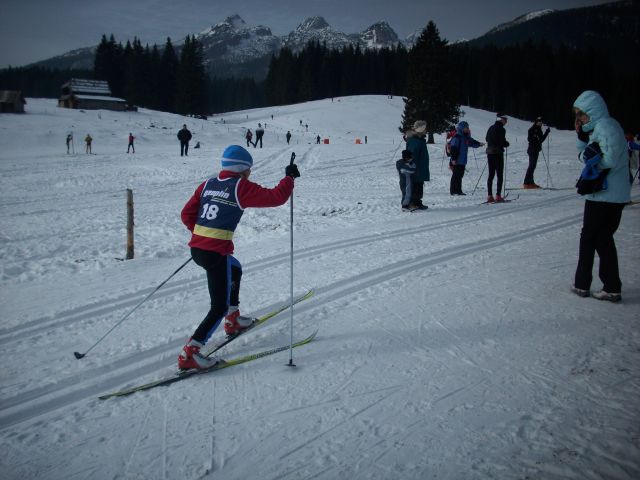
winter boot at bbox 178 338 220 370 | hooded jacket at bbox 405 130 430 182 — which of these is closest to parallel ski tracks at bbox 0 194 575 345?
hooded jacket at bbox 405 130 430 182

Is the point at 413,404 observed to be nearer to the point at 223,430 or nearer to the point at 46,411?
the point at 223,430

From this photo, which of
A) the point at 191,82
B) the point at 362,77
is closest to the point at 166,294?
the point at 191,82

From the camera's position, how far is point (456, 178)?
11500 millimetres

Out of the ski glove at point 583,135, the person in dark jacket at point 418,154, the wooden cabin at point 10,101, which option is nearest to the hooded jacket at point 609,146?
the ski glove at point 583,135

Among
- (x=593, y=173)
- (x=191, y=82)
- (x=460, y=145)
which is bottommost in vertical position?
(x=593, y=173)

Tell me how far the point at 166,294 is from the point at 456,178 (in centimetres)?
922

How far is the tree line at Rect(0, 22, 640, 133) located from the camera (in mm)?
67438

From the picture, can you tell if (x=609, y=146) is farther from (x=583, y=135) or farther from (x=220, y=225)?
(x=220, y=225)

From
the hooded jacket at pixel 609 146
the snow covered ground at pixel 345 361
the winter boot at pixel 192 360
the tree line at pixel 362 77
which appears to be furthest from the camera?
the tree line at pixel 362 77

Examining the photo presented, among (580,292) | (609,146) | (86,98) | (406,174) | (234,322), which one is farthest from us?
(86,98)

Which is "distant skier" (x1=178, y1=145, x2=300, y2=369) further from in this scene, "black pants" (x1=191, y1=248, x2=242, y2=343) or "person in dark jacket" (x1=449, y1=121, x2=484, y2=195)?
"person in dark jacket" (x1=449, y1=121, x2=484, y2=195)

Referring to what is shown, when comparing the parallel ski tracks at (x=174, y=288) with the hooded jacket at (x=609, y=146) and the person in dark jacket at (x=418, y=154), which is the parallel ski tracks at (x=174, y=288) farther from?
the hooded jacket at (x=609, y=146)

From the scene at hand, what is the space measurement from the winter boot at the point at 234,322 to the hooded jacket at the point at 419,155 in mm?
6801

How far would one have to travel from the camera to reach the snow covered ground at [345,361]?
7.95 feet
